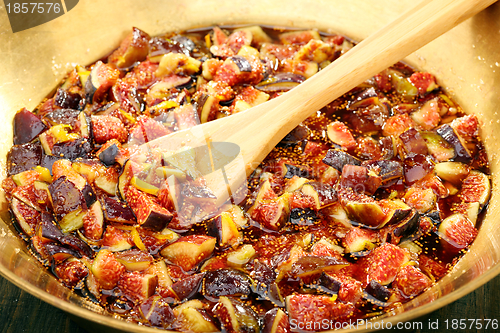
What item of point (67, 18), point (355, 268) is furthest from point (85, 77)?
point (355, 268)

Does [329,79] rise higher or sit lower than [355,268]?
higher

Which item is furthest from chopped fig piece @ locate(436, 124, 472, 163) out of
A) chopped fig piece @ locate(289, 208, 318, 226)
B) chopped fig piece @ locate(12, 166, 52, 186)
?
chopped fig piece @ locate(12, 166, 52, 186)

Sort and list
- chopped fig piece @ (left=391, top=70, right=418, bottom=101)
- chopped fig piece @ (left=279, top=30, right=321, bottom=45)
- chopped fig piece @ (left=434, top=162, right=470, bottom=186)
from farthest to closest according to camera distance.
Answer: chopped fig piece @ (left=279, top=30, right=321, bottom=45) → chopped fig piece @ (left=391, top=70, right=418, bottom=101) → chopped fig piece @ (left=434, top=162, right=470, bottom=186)

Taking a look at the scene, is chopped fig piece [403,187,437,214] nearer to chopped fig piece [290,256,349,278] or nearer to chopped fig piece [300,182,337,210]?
chopped fig piece [300,182,337,210]

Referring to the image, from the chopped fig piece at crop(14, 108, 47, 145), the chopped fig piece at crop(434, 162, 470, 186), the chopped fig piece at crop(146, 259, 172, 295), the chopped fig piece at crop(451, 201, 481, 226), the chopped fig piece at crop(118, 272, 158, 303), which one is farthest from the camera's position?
the chopped fig piece at crop(14, 108, 47, 145)

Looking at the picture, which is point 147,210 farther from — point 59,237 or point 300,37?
point 300,37

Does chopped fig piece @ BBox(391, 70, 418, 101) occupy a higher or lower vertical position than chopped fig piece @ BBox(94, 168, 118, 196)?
higher

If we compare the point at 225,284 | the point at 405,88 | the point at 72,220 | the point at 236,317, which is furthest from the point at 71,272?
the point at 405,88

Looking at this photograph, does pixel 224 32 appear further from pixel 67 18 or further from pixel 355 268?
pixel 355 268
